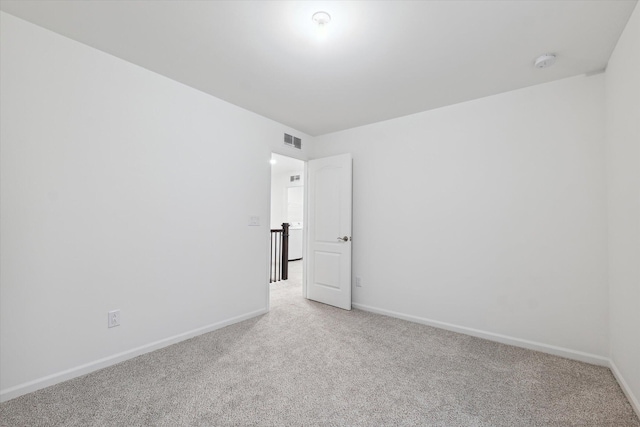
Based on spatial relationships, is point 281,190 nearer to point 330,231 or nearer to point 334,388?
point 330,231

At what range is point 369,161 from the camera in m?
3.68

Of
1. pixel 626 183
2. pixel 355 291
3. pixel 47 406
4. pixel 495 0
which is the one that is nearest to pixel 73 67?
pixel 47 406

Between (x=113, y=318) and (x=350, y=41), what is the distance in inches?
109

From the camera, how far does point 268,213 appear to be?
3453 mm

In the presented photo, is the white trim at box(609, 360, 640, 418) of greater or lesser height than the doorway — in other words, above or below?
below

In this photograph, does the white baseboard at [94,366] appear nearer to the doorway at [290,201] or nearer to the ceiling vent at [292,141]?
the ceiling vent at [292,141]

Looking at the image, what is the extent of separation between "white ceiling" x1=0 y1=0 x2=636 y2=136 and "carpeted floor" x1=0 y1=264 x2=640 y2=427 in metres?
2.43

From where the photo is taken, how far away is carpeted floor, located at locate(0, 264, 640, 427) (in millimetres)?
1624

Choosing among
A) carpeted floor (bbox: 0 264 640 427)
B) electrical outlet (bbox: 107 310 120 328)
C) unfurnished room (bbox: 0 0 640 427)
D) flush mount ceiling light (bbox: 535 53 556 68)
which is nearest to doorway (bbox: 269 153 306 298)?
unfurnished room (bbox: 0 0 640 427)

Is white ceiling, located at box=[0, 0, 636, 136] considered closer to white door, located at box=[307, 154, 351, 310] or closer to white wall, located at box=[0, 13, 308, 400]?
white wall, located at box=[0, 13, 308, 400]

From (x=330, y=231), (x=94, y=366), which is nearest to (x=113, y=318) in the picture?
(x=94, y=366)

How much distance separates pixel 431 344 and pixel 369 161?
2.23 m

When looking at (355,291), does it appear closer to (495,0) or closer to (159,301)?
(159,301)

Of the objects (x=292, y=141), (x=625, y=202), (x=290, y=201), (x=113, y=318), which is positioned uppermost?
(x=292, y=141)
